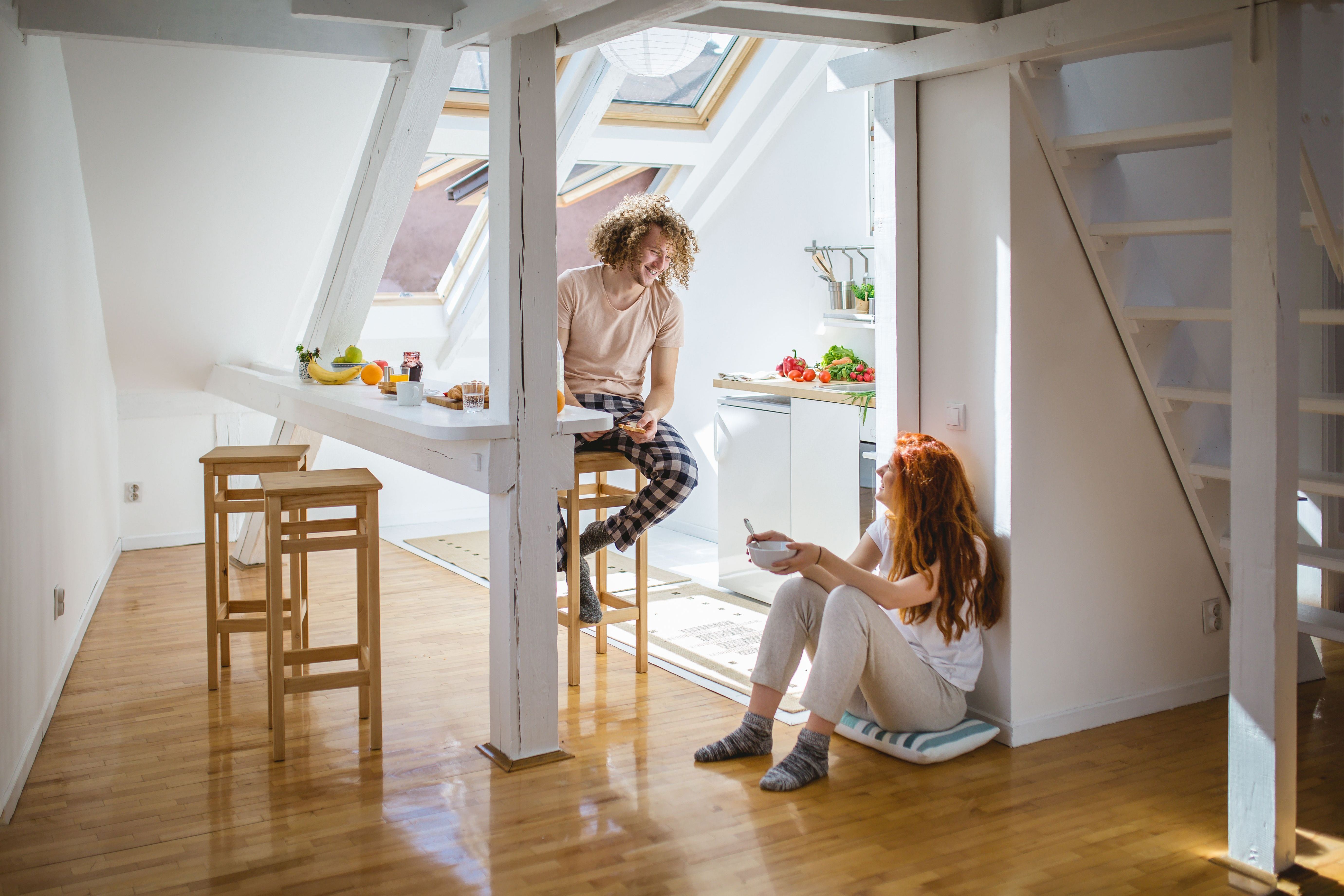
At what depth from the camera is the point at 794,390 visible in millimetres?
4438

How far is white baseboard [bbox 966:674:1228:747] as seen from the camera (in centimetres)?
316

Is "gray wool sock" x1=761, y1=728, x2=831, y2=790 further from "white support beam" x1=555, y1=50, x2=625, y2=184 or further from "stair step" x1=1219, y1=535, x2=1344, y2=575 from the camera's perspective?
"white support beam" x1=555, y1=50, x2=625, y2=184

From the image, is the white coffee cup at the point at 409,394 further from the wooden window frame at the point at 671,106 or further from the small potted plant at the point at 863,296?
the small potted plant at the point at 863,296

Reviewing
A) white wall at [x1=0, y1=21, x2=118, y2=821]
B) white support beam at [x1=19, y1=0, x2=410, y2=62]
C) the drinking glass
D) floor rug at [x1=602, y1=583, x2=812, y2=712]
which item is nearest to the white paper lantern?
white support beam at [x1=19, y1=0, x2=410, y2=62]

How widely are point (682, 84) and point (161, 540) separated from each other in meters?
3.65

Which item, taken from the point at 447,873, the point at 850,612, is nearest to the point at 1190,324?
the point at 850,612

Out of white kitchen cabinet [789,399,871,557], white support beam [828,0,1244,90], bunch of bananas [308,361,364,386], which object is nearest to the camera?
white support beam [828,0,1244,90]

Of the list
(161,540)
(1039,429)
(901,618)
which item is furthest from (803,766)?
(161,540)

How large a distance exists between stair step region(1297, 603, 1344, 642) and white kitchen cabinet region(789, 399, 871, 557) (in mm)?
1495

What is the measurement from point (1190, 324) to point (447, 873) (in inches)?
101

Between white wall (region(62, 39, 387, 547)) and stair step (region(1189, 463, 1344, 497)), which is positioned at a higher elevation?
white wall (region(62, 39, 387, 547))

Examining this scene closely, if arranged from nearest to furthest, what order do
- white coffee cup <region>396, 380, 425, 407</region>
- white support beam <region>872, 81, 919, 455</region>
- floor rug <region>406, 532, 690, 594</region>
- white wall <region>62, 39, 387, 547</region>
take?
white support beam <region>872, 81, 919, 455</region> < white coffee cup <region>396, 380, 425, 407</region> < white wall <region>62, 39, 387, 547</region> < floor rug <region>406, 532, 690, 594</region>

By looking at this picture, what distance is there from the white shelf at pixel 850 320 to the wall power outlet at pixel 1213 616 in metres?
1.64

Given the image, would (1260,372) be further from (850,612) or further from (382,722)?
(382,722)
